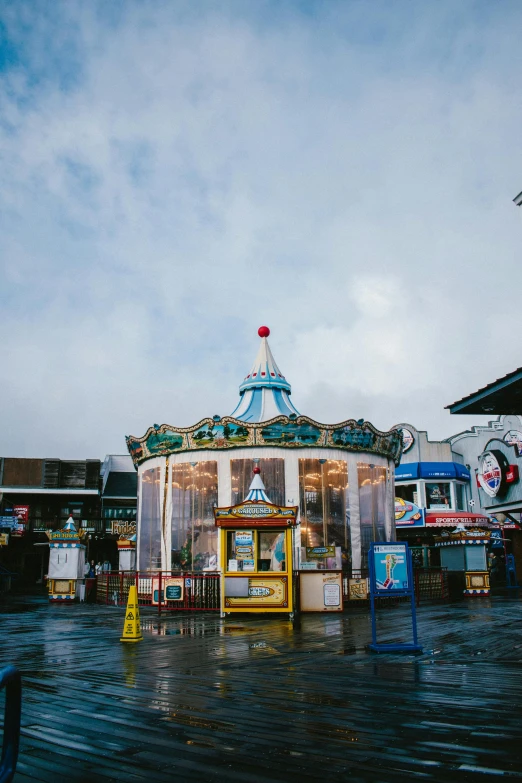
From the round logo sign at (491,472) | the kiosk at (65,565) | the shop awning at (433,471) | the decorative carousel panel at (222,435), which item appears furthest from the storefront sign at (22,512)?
the round logo sign at (491,472)

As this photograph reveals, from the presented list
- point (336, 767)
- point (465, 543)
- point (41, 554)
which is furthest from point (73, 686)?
point (41, 554)

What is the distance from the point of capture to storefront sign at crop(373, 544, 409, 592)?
9570 millimetres

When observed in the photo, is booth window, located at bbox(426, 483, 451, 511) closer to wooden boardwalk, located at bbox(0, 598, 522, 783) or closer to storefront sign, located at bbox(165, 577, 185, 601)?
storefront sign, located at bbox(165, 577, 185, 601)

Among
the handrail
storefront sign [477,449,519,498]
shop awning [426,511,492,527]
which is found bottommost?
A: the handrail

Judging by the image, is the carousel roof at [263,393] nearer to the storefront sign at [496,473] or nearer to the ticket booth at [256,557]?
the ticket booth at [256,557]

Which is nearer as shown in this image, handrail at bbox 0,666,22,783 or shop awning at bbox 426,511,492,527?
handrail at bbox 0,666,22,783

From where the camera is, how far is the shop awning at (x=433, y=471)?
42.6 m

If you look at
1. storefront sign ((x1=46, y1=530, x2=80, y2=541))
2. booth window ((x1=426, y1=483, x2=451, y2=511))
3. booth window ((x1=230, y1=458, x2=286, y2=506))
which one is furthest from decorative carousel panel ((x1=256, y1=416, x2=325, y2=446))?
booth window ((x1=426, y1=483, x2=451, y2=511))

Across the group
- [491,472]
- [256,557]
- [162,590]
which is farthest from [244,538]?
[491,472]

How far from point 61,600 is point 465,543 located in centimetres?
1541

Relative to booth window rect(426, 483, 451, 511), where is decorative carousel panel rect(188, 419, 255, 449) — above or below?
above

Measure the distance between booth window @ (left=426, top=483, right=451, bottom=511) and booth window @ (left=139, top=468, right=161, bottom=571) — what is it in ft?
78.8

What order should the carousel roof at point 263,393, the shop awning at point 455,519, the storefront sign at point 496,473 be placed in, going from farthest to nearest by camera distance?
the shop awning at point 455,519, the storefront sign at point 496,473, the carousel roof at point 263,393

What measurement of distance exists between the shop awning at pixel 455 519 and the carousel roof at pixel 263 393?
17829 millimetres
